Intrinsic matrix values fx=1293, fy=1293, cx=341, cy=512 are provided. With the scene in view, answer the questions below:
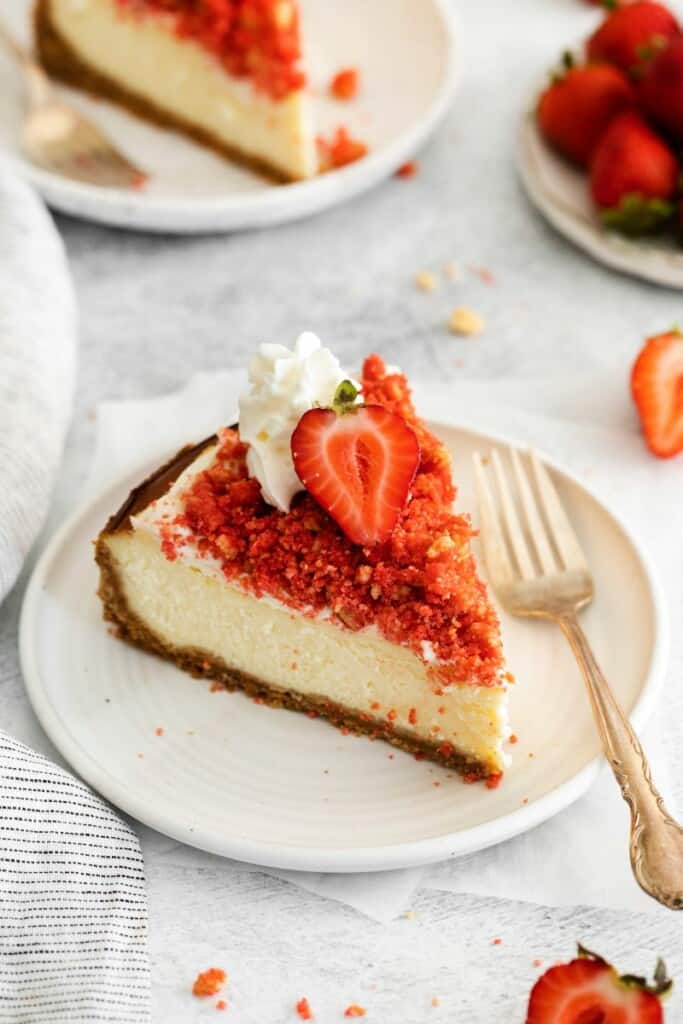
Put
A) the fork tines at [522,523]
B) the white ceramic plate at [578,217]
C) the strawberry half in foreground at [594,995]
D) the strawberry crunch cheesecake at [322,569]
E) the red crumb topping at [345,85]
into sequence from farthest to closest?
1. the red crumb topping at [345,85]
2. the white ceramic plate at [578,217]
3. the fork tines at [522,523]
4. the strawberry crunch cheesecake at [322,569]
5. the strawberry half in foreground at [594,995]

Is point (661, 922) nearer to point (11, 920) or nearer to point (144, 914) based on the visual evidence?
point (144, 914)

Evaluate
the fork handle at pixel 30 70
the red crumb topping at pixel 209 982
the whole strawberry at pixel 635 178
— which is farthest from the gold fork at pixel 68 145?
the red crumb topping at pixel 209 982

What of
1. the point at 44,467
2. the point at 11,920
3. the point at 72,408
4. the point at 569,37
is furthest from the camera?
the point at 569,37

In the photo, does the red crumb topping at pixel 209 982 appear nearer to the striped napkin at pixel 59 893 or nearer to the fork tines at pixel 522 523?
the striped napkin at pixel 59 893

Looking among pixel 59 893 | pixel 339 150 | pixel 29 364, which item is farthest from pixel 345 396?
pixel 339 150

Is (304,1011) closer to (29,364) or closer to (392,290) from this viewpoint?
(29,364)

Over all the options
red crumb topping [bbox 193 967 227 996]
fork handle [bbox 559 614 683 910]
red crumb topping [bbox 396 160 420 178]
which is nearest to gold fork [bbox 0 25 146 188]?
red crumb topping [bbox 396 160 420 178]

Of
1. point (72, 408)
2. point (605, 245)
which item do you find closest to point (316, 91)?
point (605, 245)
